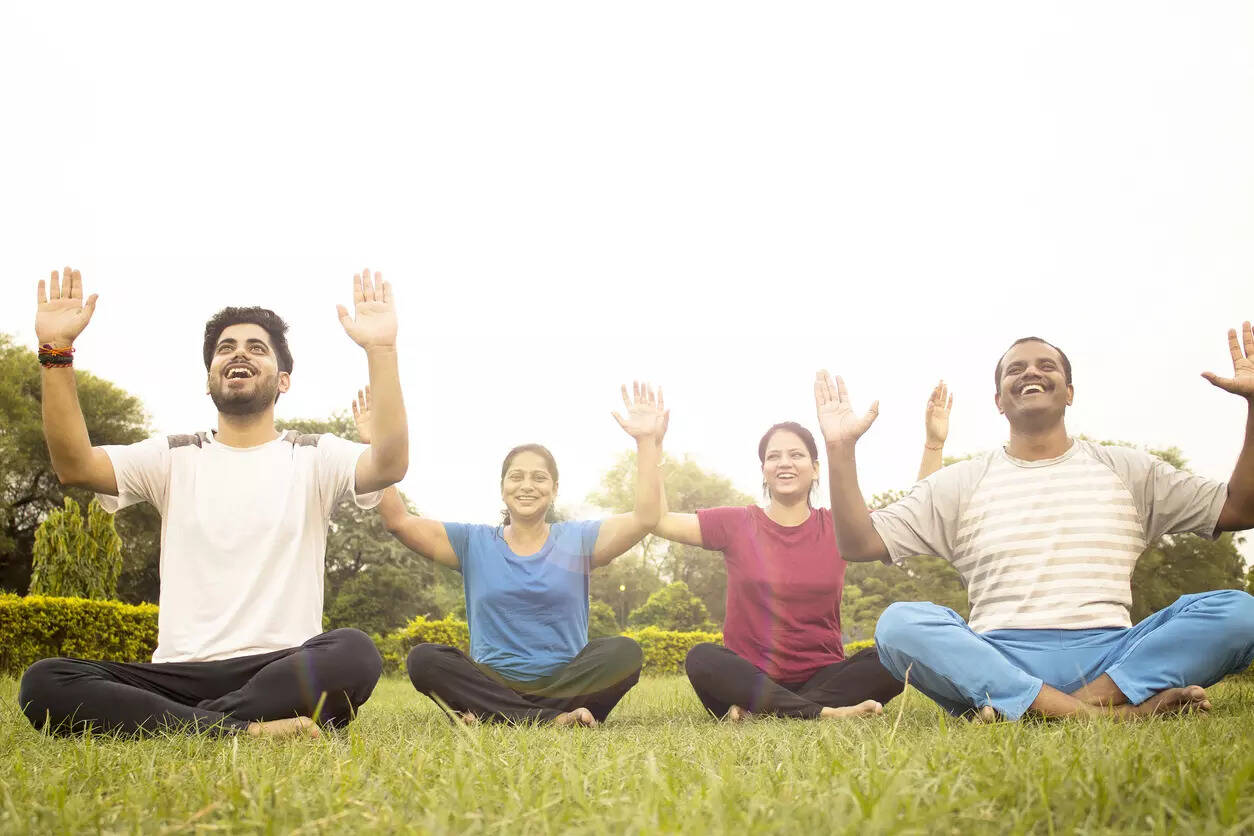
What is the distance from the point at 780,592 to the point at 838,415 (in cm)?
154

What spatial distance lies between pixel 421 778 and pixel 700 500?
36.8 metres

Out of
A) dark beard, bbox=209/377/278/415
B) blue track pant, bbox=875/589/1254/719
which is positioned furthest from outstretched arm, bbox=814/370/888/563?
dark beard, bbox=209/377/278/415

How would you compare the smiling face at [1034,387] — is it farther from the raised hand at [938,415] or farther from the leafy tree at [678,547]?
the leafy tree at [678,547]

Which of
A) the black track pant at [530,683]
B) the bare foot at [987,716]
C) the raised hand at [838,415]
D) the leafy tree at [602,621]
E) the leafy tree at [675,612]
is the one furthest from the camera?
the leafy tree at [675,612]

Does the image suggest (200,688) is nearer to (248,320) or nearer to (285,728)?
(285,728)

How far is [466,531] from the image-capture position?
5742 millimetres

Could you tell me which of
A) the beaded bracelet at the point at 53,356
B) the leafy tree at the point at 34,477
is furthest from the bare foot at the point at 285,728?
the leafy tree at the point at 34,477

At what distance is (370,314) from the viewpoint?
4.11 metres

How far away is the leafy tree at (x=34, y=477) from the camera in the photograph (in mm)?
27594

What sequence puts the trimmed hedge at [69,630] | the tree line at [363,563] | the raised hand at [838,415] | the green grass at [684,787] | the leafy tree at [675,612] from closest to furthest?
1. the green grass at [684,787]
2. the raised hand at [838,415]
3. the trimmed hedge at [69,630]
4. the leafy tree at [675,612]
5. the tree line at [363,563]

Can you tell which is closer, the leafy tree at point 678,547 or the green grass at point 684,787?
the green grass at point 684,787

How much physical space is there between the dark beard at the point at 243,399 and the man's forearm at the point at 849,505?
9.66 feet

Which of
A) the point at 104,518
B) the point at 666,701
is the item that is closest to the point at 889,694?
the point at 666,701

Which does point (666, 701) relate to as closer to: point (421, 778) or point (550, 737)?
point (550, 737)
